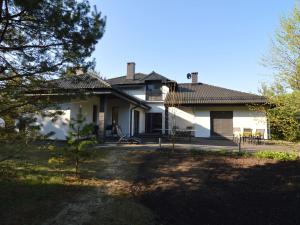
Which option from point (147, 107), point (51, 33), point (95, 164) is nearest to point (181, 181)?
point (95, 164)

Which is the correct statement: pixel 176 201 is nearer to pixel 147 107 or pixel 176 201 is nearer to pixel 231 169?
pixel 231 169

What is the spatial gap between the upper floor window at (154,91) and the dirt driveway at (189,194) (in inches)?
589

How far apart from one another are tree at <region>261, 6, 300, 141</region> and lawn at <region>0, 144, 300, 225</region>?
1.71 metres

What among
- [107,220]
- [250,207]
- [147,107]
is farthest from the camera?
[147,107]

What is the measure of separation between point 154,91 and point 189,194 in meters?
18.7

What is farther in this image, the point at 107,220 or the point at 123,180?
the point at 123,180

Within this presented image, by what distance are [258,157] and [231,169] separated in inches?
97.5

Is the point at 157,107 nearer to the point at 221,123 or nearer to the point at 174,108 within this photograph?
the point at 174,108

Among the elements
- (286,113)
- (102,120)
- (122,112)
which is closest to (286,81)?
(286,113)

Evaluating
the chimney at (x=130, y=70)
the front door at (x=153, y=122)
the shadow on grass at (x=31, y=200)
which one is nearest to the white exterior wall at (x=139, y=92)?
the front door at (x=153, y=122)

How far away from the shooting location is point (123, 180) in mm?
8500

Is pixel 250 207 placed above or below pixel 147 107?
below

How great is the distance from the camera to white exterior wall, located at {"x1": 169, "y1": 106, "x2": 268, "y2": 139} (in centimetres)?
2270

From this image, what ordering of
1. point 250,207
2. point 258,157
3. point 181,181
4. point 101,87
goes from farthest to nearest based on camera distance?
point 101,87 → point 258,157 → point 181,181 → point 250,207
